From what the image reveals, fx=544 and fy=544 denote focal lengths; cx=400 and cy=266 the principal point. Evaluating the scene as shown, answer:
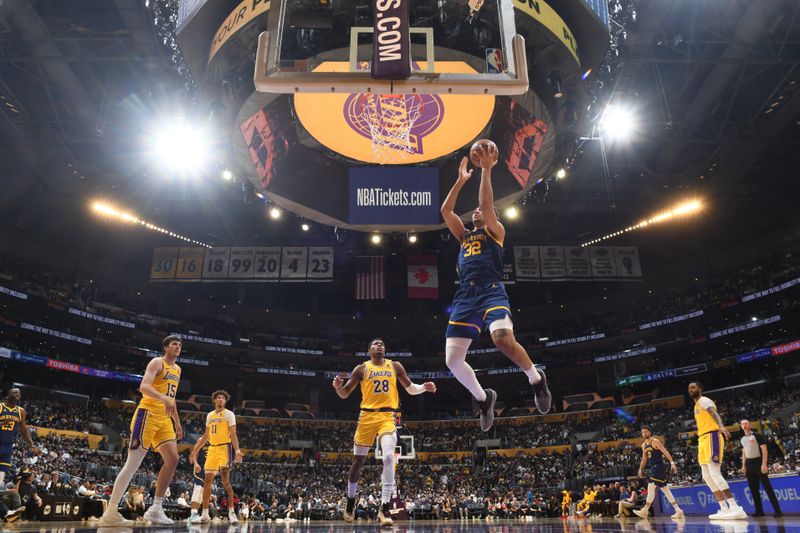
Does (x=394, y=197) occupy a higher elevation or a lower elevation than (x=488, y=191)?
higher

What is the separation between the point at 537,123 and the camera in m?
11.0

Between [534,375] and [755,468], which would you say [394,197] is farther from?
[755,468]

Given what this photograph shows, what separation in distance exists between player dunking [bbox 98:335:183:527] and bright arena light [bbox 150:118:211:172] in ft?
47.5

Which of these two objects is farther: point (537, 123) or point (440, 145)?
point (440, 145)

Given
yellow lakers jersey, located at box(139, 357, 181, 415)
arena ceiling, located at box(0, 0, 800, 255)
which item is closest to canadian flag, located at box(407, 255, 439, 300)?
arena ceiling, located at box(0, 0, 800, 255)

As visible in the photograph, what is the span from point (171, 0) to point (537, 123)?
1010cm

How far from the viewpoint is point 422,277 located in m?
28.7

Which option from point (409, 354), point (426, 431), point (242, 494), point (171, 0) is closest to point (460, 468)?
point (426, 431)

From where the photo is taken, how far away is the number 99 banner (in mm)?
28781

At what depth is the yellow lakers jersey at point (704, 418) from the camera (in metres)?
8.52

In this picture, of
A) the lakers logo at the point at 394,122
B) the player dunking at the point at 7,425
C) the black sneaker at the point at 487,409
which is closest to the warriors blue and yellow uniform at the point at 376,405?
the black sneaker at the point at 487,409

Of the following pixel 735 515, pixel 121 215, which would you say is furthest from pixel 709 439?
pixel 121 215

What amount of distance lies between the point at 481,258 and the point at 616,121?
52.9ft

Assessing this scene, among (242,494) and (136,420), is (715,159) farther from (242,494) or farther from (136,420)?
(242,494)
